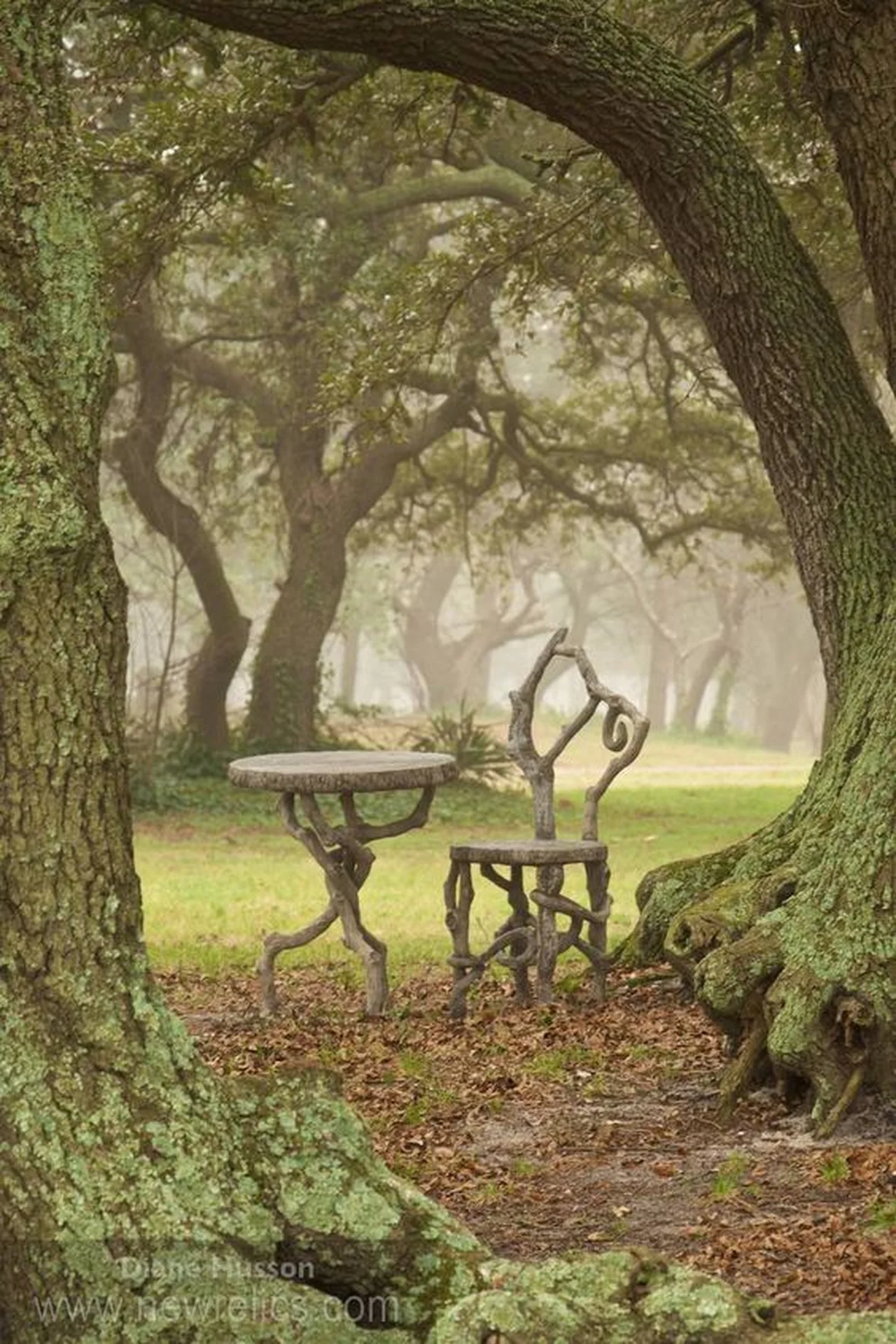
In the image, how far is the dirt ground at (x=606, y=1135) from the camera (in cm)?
492

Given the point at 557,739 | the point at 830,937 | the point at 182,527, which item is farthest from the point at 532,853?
the point at 182,527

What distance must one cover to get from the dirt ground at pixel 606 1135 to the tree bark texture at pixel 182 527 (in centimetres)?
1303

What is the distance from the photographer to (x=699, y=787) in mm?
28281

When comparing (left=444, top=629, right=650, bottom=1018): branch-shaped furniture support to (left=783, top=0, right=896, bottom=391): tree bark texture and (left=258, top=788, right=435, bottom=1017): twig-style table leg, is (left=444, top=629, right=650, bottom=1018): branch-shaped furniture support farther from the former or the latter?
(left=783, top=0, right=896, bottom=391): tree bark texture

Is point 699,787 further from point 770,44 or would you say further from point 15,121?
point 15,121

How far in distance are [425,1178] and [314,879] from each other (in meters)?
10.0

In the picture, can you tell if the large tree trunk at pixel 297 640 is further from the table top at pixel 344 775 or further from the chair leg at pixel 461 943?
the table top at pixel 344 775

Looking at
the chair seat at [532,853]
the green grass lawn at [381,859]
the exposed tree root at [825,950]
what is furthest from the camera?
the green grass lawn at [381,859]

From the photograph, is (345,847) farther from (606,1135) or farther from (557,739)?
(606,1135)

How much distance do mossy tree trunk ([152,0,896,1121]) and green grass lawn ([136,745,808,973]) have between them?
416 cm

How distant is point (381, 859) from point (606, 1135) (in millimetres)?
11659

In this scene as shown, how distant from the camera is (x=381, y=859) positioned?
17.9 meters

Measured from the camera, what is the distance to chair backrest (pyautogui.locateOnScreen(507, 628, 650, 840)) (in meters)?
8.79

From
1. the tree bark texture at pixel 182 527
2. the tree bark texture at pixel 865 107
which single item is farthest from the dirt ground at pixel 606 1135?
the tree bark texture at pixel 182 527
